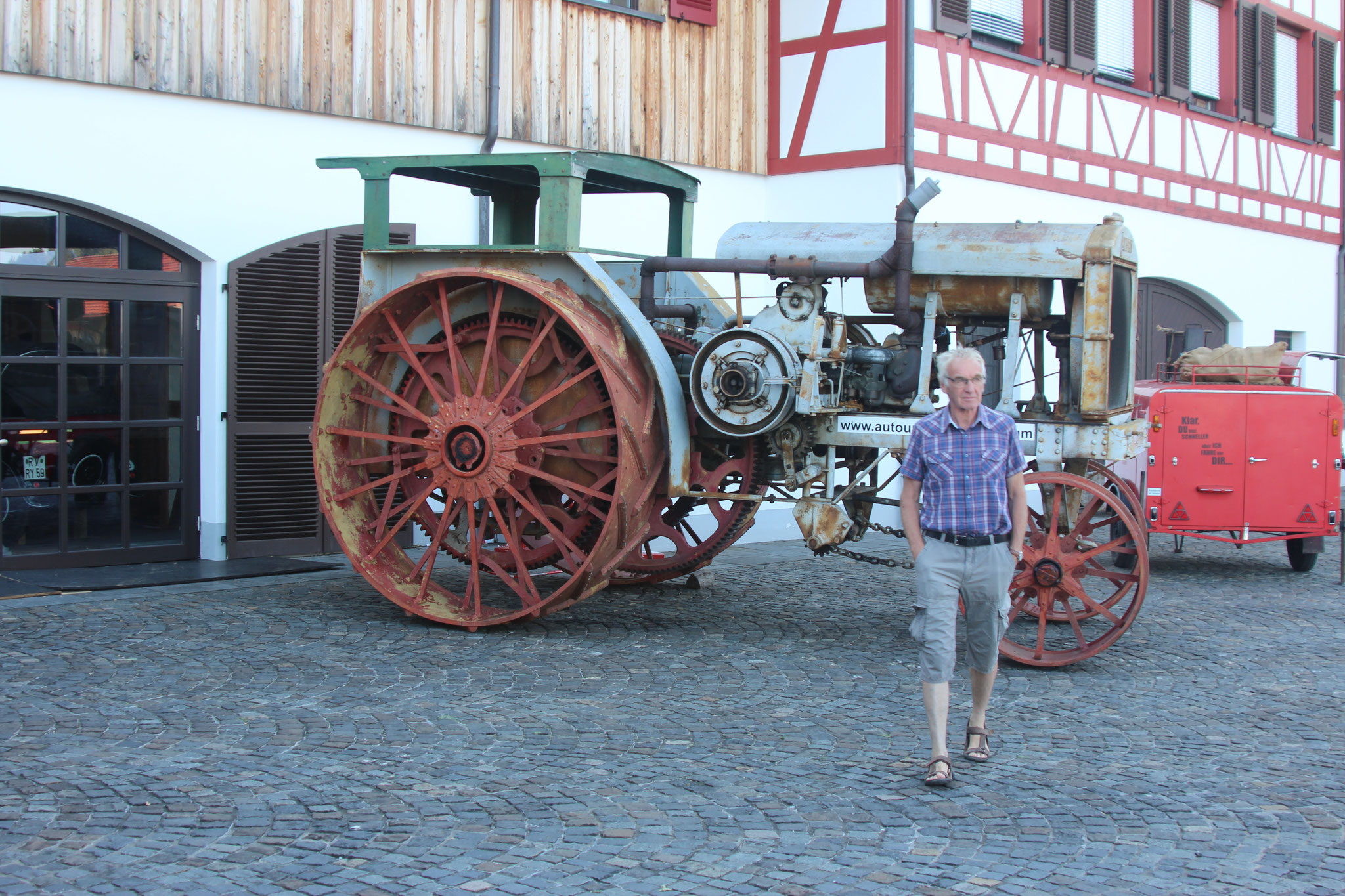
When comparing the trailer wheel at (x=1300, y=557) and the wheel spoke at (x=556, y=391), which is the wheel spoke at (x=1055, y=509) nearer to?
the wheel spoke at (x=556, y=391)

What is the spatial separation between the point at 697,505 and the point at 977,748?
3804 millimetres

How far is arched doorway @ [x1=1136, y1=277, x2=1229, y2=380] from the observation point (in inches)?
604

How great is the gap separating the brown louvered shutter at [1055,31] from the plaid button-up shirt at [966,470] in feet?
30.9

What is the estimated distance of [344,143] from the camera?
986 centimetres

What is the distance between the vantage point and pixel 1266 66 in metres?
16.8

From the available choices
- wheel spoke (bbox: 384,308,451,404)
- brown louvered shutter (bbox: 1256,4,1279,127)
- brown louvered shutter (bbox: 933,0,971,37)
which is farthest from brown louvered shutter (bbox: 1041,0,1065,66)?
wheel spoke (bbox: 384,308,451,404)

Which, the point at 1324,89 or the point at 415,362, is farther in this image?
the point at 1324,89

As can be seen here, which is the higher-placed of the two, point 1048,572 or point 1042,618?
point 1048,572

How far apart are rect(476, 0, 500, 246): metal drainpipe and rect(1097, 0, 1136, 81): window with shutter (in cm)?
667

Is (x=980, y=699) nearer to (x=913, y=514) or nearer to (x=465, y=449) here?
(x=913, y=514)

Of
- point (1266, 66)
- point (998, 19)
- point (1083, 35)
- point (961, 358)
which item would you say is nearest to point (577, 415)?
point (961, 358)

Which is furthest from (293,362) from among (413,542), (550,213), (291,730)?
(291,730)

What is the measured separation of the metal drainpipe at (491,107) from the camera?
10.5 metres

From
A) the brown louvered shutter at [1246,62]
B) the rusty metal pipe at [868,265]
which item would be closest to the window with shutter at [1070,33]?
the brown louvered shutter at [1246,62]
